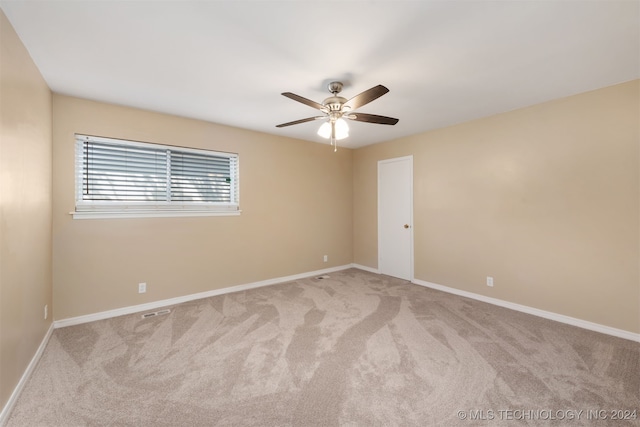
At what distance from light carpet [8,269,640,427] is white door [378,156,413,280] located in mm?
1490

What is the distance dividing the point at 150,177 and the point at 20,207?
1.55 meters

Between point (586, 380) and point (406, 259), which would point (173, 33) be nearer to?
point (586, 380)

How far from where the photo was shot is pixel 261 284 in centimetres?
427

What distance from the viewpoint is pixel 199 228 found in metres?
3.70

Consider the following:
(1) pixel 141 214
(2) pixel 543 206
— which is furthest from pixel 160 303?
(2) pixel 543 206

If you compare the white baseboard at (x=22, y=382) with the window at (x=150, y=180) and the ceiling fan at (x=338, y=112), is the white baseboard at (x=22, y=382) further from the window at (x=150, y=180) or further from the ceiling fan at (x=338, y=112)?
the ceiling fan at (x=338, y=112)

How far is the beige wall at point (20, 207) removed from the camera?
1.64 m

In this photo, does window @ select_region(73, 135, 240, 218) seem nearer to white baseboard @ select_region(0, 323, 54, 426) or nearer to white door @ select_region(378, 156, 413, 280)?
white baseboard @ select_region(0, 323, 54, 426)

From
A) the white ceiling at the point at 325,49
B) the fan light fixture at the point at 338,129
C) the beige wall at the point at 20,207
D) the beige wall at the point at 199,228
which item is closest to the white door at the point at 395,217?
the beige wall at the point at 199,228

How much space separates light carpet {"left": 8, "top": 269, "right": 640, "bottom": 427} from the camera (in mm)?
1657

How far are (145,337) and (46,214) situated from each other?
59.8 inches

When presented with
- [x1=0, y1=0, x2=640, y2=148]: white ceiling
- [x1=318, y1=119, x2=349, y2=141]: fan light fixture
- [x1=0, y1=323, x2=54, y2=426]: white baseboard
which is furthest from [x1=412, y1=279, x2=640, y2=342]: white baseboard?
[x1=0, y1=323, x2=54, y2=426]: white baseboard

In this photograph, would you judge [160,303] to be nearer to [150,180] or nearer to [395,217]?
[150,180]

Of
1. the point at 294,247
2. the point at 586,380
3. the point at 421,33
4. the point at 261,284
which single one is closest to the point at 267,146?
the point at 294,247
